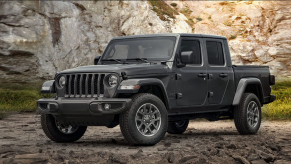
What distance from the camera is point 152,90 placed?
8375 millimetres

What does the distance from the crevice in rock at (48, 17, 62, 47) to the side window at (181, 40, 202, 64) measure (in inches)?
709

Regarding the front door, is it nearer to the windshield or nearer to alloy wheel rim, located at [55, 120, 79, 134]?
the windshield

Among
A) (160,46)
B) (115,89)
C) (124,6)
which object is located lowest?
(115,89)

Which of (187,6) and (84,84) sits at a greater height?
(187,6)

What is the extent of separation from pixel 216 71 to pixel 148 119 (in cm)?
234

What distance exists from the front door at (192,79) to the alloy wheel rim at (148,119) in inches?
31.8

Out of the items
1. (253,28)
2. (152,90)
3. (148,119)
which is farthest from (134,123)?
(253,28)

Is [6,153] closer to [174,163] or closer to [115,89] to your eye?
[115,89]

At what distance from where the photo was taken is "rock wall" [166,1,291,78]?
108 ft

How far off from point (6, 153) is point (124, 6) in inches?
921

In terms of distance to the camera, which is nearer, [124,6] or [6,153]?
[6,153]

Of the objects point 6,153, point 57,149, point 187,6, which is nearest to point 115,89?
point 57,149

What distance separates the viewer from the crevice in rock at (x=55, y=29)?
2635 centimetres

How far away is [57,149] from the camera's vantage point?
308 inches
